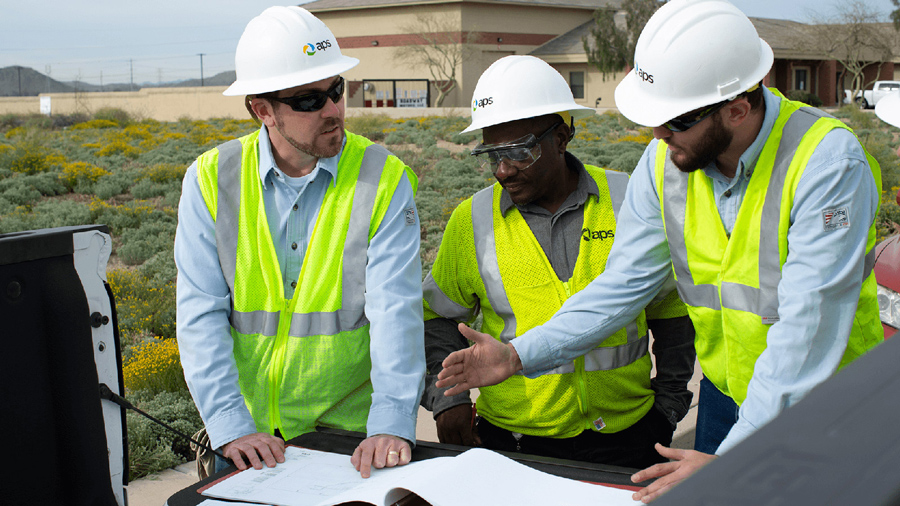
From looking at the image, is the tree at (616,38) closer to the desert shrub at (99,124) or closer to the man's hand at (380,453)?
the desert shrub at (99,124)

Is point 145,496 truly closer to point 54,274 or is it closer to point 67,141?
point 54,274

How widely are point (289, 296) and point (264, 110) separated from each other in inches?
28.9

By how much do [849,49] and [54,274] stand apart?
59.0 meters

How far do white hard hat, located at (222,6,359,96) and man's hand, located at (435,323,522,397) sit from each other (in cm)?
104

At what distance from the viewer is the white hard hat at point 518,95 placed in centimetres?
339

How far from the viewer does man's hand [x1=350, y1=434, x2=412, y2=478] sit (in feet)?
7.41

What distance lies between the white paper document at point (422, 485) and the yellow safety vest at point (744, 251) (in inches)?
30.3

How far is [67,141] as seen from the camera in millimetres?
29766

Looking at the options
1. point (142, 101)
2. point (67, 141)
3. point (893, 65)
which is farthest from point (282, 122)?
point (893, 65)

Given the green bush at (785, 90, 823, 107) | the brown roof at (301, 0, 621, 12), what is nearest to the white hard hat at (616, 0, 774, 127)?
the green bush at (785, 90, 823, 107)

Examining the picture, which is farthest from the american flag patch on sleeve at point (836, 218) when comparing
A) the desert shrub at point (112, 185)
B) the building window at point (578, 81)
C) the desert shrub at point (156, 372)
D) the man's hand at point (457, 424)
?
the building window at point (578, 81)

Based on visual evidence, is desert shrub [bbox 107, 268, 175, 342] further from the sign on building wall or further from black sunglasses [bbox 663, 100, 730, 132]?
the sign on building wall

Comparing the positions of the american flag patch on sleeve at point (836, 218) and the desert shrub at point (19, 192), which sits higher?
the american flag patch on sleeve at point (836, 218)

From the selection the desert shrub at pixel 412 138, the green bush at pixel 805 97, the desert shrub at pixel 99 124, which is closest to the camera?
the desert shrub at pixel 412 138
